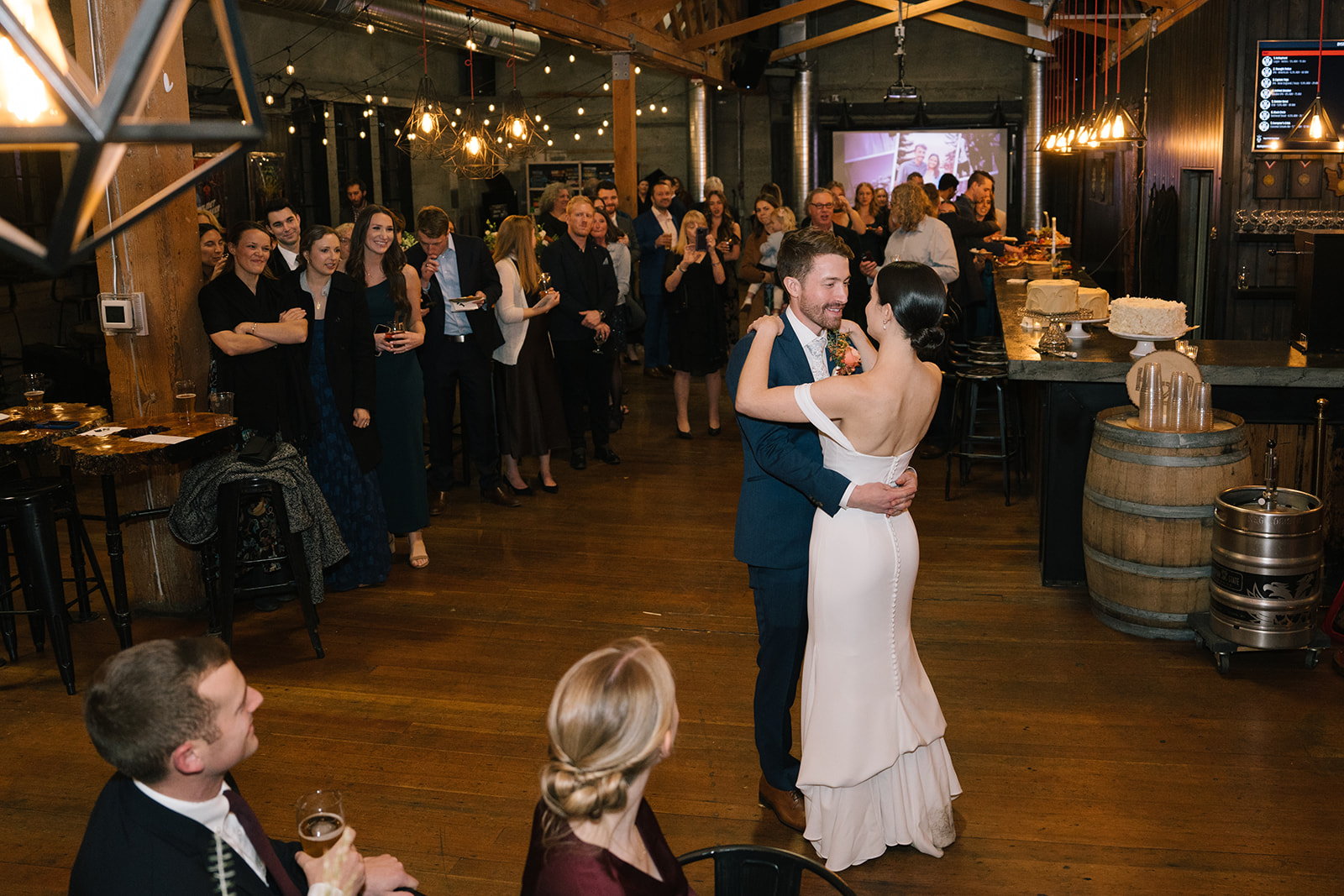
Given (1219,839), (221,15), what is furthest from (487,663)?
(221,15)

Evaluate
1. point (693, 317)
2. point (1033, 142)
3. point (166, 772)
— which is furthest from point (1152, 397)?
point (1033, 142)

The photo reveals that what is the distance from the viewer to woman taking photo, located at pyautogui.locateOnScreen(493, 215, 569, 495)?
6.28 metres

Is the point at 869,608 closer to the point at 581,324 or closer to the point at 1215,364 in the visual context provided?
the point at 1215,364

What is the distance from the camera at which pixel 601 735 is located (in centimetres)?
161

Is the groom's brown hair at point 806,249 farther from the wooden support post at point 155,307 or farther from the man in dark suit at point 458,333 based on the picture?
the man in dark suit at point 458,333

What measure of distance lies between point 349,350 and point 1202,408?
3379mm

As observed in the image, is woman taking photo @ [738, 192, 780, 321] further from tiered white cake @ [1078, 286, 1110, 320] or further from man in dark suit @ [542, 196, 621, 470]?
tiered white cake @ [1078, 286, 1110, 320]

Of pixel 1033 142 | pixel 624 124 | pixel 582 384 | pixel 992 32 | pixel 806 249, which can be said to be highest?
pixel 992 32

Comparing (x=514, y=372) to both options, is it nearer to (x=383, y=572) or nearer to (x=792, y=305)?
(x=383, y=572)

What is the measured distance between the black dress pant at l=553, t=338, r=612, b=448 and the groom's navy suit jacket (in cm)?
396

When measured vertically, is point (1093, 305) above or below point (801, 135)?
below

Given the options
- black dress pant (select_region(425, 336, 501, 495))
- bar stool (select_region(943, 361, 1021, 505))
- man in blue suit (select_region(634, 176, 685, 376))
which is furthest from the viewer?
man in blue suit (select_region(634, 176, 685, 376))

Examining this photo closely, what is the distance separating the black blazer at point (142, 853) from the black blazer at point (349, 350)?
3.25 meters

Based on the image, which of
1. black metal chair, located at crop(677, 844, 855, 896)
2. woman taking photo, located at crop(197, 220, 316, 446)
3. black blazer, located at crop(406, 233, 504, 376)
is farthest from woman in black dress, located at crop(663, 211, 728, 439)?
black metal chair, located at crop(677, 844, 855, 896)
